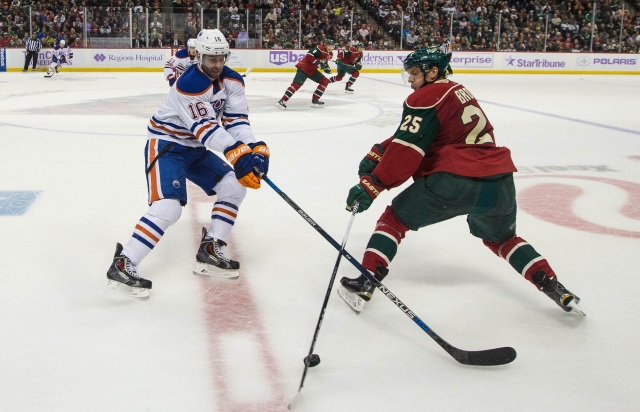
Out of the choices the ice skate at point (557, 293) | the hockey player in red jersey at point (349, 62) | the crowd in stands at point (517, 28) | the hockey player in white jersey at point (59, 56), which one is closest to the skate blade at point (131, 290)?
the ice skate at point (557, 293)

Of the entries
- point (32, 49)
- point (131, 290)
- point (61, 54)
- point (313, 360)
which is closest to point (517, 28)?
point (61, 54)

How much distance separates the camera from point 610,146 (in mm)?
6090

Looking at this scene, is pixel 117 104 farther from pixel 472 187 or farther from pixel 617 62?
pixel 617 62

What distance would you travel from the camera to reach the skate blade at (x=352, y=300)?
2.46 meters

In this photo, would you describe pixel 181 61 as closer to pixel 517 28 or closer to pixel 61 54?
pixel 61 54

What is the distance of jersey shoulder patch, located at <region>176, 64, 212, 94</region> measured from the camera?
8.71 feet

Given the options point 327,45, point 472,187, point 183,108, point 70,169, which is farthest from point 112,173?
point 327,45

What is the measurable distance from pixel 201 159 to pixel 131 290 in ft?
2.18

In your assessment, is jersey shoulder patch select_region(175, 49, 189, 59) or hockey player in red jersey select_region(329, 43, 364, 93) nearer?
jersey shoulder patch select_region(175, 49, 189, 59)

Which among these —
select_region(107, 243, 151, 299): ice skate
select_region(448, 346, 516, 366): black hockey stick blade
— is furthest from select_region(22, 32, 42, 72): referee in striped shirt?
select_region(448, 346, 516, 366): black hockey stick blade

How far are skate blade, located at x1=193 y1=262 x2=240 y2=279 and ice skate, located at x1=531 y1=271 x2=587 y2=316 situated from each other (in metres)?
1.16

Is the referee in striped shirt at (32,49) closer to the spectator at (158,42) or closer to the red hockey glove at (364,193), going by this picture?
the spectator at (158,42)

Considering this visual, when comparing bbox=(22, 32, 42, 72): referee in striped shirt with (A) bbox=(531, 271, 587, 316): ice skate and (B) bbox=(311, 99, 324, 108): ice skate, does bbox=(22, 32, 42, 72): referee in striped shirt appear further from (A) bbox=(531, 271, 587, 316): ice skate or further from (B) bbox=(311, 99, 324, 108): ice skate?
(A) bbox=(531, 271, 587, 316): ice skate

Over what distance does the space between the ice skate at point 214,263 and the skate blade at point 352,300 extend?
1.60 ft
